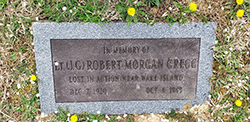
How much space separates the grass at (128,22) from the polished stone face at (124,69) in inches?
10.2

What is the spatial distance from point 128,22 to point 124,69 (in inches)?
23.3

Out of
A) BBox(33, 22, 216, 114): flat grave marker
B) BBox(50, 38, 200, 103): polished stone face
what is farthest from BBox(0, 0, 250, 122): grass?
BBox(50, 38, 200, 103): polished stone face

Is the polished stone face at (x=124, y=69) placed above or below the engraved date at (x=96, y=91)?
above

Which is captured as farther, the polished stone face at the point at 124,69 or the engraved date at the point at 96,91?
the engraved date at the point at 96,91

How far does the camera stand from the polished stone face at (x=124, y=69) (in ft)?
6.54

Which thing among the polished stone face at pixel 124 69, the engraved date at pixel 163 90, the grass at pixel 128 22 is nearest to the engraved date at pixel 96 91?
the polished stone face at pixel 124 69

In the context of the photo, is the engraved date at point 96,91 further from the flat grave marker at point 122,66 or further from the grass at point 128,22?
the grass at point 128,22

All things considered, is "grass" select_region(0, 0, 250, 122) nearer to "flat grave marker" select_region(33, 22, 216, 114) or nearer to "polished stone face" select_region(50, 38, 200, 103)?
"flat grave marker" select_region(33, 22, 216, 114)

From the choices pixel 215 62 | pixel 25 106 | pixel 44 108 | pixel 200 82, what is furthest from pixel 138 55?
pixel 25 106

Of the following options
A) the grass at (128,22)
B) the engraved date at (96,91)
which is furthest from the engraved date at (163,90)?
the engraved date at (96,91)

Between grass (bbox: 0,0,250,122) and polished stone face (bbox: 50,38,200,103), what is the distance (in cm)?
26

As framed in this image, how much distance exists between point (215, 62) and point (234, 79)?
34cm

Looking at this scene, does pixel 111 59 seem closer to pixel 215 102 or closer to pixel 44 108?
pixel 44 108

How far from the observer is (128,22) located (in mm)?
1933
